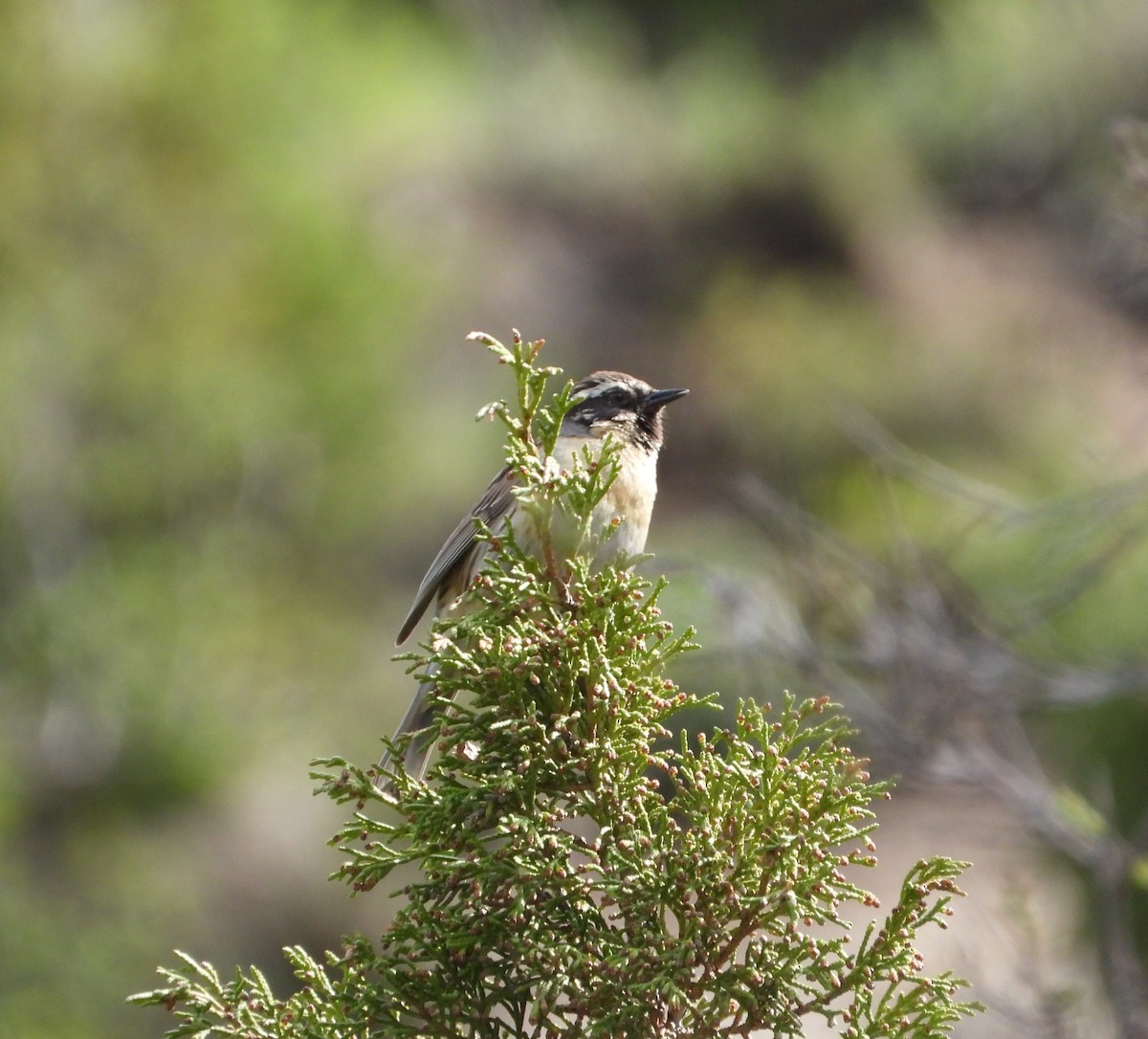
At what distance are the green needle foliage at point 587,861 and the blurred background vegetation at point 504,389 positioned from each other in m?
1.52

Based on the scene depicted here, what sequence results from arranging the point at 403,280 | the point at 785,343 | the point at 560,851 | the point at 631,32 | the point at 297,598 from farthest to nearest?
the point at 631,32, the point at 785,343, the point at 403,280, the point at 297,598, the point at 560,851

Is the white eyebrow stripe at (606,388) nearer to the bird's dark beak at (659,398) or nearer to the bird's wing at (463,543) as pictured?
the bird's dark beak at (659,398)

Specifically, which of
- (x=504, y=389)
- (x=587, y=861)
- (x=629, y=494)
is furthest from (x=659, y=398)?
(x=504, y=389)

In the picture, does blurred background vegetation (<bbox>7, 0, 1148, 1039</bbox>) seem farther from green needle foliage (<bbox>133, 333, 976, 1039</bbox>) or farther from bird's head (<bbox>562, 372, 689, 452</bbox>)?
green needle foliage (<bbox>133, 333, 976, 1039</bbox>)

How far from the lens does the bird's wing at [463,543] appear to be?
391 cm

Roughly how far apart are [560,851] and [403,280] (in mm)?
11818

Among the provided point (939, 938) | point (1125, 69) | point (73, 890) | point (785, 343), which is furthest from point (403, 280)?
point (1125, 69)

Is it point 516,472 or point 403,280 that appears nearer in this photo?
point 516,472

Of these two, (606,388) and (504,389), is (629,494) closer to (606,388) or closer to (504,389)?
(606,388)

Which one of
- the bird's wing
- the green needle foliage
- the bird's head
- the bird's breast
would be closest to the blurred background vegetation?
the bird's head

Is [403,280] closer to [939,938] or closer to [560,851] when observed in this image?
[939,938]

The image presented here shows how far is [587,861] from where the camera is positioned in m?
2.36

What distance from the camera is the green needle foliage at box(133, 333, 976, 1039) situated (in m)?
2.21

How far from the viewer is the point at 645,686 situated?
95.1 inches
